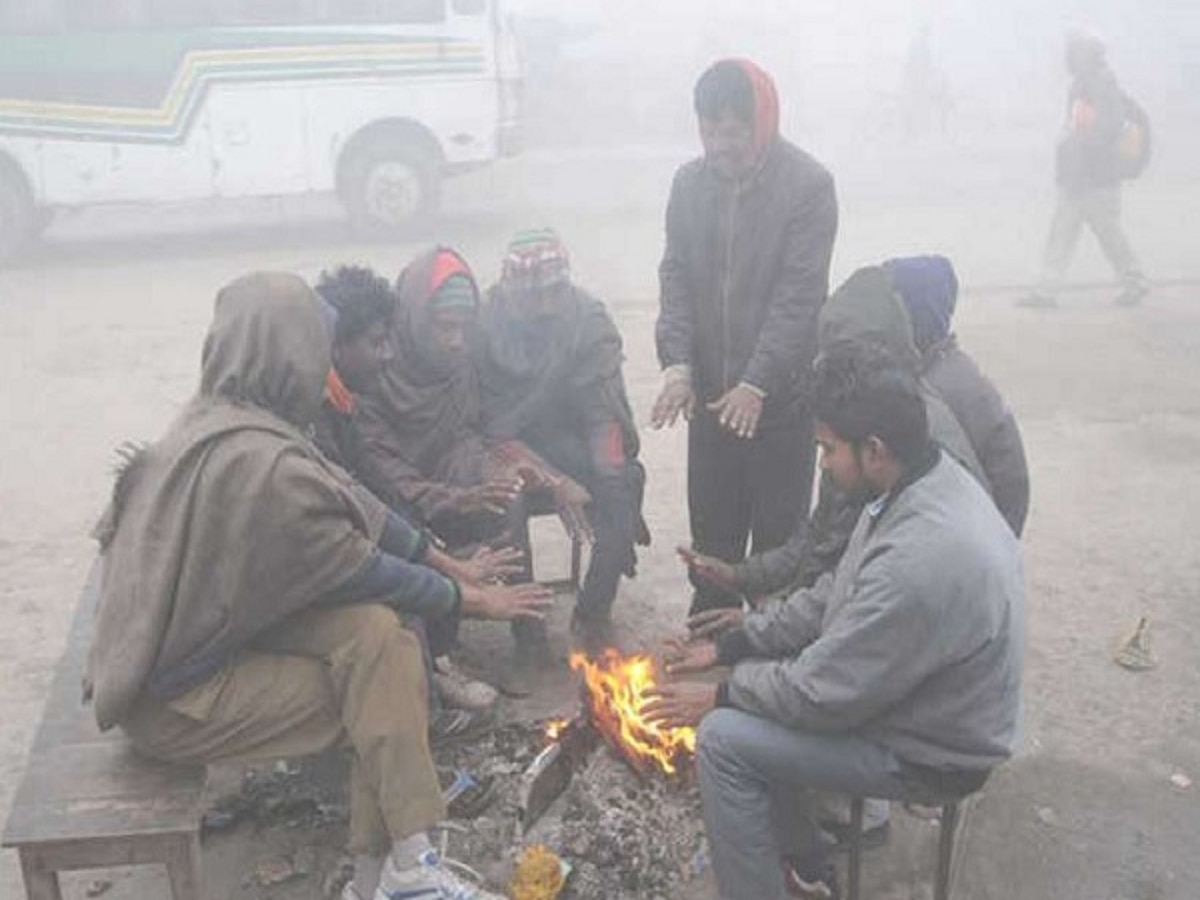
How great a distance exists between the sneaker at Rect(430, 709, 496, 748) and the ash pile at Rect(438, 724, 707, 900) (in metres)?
0.17

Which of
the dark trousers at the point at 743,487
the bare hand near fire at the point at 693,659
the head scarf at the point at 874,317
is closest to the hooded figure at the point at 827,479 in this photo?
the head scarf at the point at 874,317

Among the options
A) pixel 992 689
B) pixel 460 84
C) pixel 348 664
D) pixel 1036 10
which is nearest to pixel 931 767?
pixel 992 689

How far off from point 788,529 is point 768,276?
97 cm

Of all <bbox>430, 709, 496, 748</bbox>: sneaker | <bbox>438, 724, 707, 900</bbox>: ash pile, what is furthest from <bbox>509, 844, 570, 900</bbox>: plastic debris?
<bbox>430, 709, 496, 748</bbox>: sneaker

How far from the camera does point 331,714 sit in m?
3.38

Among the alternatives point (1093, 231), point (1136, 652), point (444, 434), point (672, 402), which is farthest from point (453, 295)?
point (1093, 231)

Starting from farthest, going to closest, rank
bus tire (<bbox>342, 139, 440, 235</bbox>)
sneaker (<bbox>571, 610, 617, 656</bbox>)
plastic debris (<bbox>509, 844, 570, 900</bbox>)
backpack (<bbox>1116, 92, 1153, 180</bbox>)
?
bus tire (<bbox>342, 139, 440, 235</bbox>), backpack (<bbox>1116, 92, 1153, 180</bbox>), sneaker (<bbox>571, 610, 617, 656</bbox>), plastic debris (<bbox>509, 844, 570, 900</bbox>)

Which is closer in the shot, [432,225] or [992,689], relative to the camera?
[992,689]

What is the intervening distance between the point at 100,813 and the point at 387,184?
36.5 ft

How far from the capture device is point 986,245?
12.8 meters

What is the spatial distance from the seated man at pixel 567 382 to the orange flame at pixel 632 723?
87 cm

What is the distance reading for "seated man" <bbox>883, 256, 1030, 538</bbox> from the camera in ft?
12.5

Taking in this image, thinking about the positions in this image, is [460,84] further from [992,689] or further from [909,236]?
[992,689]

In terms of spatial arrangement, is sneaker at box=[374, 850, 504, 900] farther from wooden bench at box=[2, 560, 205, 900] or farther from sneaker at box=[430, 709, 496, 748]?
sneaker at box=[430, 709, 496, 748]
